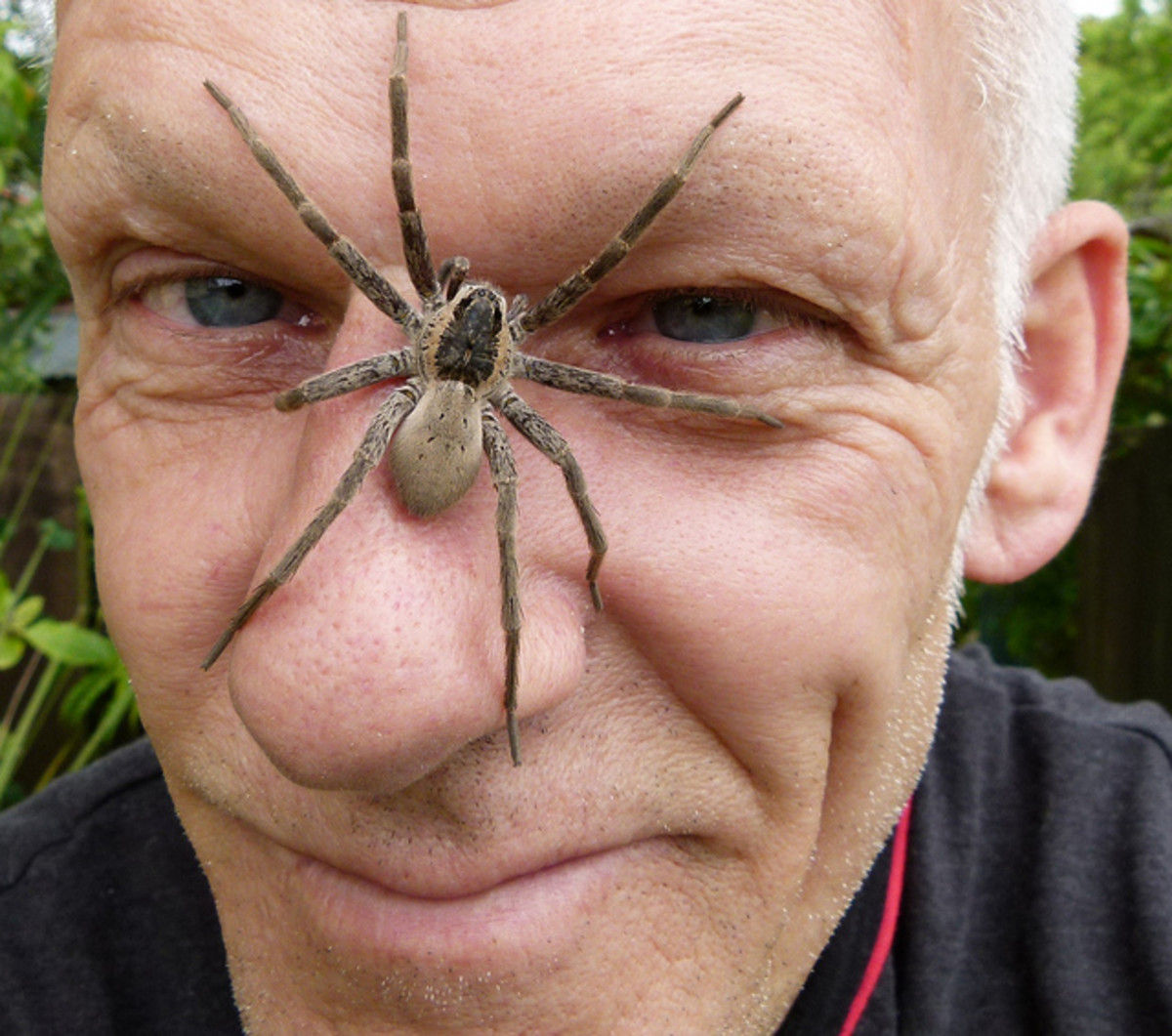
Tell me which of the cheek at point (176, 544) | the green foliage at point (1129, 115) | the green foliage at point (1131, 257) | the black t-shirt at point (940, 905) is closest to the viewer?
the cheek at point (176, 544)

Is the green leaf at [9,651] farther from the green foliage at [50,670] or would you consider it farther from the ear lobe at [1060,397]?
the ear lobe at [1060,397]

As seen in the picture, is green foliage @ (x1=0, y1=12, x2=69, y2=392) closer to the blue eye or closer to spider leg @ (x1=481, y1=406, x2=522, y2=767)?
the blue eye

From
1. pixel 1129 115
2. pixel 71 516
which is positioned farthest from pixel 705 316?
pixel 1129 115

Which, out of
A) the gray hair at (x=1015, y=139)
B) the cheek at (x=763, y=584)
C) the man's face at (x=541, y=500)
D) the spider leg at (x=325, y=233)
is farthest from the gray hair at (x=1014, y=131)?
the spider leg at (x=325, y=233)

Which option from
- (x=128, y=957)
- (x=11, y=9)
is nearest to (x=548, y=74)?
(x=128, y=957)

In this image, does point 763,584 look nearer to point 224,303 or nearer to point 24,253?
point 224,303

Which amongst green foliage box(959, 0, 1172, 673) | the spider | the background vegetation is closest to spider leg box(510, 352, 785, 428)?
the spider
